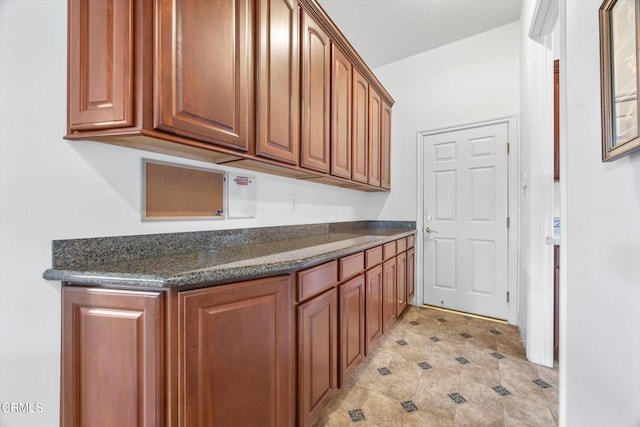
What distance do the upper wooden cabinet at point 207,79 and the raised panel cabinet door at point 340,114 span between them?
77 millimetres

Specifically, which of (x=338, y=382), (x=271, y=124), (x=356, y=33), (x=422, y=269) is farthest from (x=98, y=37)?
(x=422, y=269)

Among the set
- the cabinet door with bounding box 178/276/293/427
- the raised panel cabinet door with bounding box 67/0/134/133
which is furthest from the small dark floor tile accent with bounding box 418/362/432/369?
the raised panel cabinet door with bounding box 67/0/134/133

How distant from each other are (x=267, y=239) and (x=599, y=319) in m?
1.62

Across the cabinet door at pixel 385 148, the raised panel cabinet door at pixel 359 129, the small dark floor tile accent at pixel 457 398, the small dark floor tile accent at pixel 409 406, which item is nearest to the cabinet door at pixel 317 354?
the small dark floor tile accent at pixel 409 406

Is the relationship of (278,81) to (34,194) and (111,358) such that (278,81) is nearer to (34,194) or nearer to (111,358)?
(34,194)

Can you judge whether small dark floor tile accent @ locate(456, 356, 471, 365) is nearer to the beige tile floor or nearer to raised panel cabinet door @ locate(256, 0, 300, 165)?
the beige tile floor

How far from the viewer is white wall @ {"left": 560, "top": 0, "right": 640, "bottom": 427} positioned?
69 centimetres

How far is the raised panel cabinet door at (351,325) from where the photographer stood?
1.56 meters

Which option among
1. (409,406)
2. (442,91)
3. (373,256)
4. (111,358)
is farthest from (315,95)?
(409,406)

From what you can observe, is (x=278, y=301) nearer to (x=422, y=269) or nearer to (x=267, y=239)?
(x=267, y=239)

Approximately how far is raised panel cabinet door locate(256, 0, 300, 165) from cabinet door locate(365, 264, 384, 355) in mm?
1039

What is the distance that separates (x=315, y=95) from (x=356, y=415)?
6.58ft

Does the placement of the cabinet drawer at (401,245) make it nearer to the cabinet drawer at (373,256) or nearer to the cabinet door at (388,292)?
the cabinet door at (388,292)

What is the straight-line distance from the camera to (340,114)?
2160 millimetres
